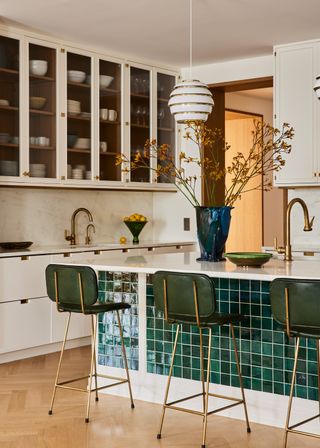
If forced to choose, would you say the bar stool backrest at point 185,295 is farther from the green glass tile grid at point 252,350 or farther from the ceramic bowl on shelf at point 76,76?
the ceramic bowl on shelf at point 76,76

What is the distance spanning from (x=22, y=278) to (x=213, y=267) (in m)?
2.07

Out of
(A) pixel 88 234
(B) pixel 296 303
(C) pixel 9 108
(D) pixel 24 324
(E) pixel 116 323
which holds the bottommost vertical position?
(D) pixel 24 324

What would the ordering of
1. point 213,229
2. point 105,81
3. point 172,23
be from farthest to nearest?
point 105,81 < point 172,23 < point 213,229

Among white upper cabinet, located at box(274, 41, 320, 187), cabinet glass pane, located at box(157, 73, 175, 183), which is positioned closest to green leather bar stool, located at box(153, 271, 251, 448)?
white upper cabinet, located at box(274, 41, 320, 187)

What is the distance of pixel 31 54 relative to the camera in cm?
593

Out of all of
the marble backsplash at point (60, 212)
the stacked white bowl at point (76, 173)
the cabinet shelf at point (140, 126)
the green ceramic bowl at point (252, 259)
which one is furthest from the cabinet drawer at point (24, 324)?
the green ceramic bowl at point (252, 259)

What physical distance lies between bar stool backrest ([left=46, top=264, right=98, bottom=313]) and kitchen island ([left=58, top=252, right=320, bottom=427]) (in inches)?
8.3

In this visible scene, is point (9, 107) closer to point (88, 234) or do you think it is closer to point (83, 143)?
point (83, 143)

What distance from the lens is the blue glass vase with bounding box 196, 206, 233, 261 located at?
Result: 448 cm

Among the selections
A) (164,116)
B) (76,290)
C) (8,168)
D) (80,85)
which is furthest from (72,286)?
(164,116)

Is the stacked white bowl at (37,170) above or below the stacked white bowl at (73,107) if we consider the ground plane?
below

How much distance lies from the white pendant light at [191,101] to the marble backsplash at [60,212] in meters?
2.41

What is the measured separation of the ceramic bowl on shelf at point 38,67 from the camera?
234 inches

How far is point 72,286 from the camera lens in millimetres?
4188
